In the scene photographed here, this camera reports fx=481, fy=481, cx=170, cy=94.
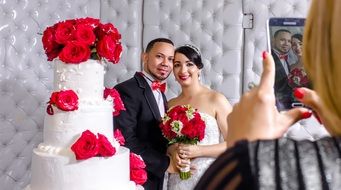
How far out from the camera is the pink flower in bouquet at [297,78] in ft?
3.62

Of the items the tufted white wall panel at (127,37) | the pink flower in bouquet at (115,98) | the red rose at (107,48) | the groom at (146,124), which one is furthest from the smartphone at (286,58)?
the tufted white wall panel at (127,37)

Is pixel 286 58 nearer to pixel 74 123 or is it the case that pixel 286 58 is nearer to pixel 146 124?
pixel 74 123

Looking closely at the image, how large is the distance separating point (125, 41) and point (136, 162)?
1.93 metres

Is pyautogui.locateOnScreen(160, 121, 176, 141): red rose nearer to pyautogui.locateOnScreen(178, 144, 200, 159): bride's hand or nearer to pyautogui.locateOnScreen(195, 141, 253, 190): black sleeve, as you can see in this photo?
pyautogui.locateOnScreen(178, 144, 200, 159): bride's hand

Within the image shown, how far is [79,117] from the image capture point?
229 centimetres

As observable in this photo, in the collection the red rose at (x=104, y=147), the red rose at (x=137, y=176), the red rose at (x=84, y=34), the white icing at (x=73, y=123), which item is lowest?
the red rose at (x=137, y=176)

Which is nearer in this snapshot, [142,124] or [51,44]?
[51,44]

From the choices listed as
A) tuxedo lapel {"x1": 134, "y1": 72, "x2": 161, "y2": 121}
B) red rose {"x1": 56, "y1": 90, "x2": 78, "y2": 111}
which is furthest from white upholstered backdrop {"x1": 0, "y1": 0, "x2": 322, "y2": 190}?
red rose {"x1": 56, "y1": 90, "x2": 78, "y2": 111}

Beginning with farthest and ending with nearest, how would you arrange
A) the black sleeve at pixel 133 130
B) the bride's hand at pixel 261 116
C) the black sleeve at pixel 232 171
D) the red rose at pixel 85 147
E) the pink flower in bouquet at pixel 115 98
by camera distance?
the black sleeve at pixel 133 130
the pink flower in bouquet at pixel 115 98
the red rose at pixel 85 147
the bride's hand at pixel 261 116
the black sleeve at pixel 232 171

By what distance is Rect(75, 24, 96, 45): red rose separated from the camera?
2195 mm

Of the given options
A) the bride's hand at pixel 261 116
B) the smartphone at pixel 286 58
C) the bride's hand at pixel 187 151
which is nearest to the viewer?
the bride's hand at pixel 261 116

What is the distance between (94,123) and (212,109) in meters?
1.07

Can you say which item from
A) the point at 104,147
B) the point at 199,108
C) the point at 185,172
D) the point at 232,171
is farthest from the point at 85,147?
the point at 232,171

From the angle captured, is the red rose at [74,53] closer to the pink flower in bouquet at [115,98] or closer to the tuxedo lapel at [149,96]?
the pink flower in bouquet at [115,98]
